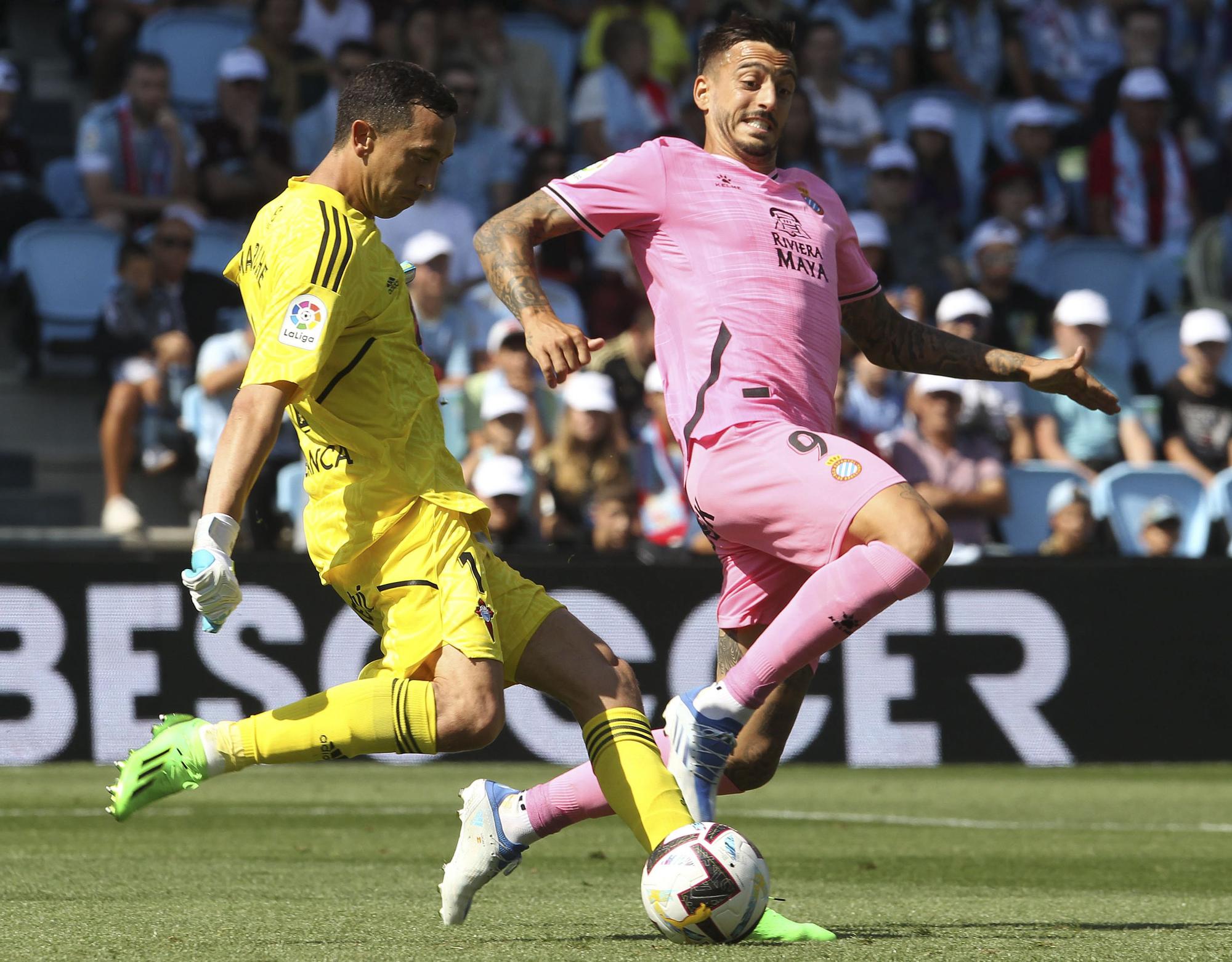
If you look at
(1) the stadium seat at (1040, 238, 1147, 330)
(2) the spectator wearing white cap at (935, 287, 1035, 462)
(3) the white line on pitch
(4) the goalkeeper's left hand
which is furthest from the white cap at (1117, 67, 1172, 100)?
(4) the goalkeeper's left hand

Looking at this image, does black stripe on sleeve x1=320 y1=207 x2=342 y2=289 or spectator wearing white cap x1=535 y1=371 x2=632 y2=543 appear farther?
spectator wearing white cap x1=535 y1=371 x2=632 y2=543

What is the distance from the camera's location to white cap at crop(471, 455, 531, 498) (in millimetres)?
10438

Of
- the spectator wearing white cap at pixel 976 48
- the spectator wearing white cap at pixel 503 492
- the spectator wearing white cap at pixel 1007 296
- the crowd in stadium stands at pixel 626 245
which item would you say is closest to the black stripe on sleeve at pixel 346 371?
the crowd in stadium stands at pixel 626 245

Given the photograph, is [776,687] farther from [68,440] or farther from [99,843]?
[68,440]

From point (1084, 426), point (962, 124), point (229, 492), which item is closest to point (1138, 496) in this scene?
point (1084, 426)

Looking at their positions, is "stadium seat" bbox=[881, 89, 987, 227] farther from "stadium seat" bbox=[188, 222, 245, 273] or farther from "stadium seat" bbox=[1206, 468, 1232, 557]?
"stadium seat" bbox=[188, 222, 245, 273]

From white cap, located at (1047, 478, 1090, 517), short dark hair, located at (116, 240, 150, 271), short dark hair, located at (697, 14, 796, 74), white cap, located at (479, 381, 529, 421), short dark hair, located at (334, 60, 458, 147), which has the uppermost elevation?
short dark hair, located at (697, 14, 796, 74)

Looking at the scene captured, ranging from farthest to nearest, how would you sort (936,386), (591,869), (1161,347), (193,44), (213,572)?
(193,44)
(1161,347)
(936,386)
(591,869)
(213,572)

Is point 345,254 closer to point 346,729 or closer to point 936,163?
point 346,729

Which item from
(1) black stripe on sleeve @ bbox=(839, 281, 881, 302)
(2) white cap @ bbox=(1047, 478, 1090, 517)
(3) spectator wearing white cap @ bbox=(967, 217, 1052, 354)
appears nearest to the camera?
(1) black stripe on sleeve @ bbox=(839, 281, 881, 302)

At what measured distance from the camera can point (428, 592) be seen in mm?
4617

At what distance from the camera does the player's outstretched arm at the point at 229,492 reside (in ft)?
13.5

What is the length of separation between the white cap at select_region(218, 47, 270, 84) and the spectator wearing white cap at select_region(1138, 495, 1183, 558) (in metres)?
6.68

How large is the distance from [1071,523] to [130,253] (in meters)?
6.05
